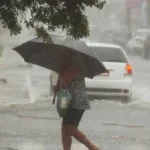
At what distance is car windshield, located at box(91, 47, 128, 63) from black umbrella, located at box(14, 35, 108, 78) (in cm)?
702

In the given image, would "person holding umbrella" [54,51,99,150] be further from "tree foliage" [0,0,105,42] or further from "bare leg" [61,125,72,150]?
"tree foliage" [0,0,105,42]

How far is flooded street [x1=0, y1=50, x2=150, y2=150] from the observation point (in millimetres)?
9539

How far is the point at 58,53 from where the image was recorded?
25.7 feet

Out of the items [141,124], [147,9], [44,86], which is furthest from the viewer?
[147,9]

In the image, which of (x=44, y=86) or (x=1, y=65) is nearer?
(x=44, y=86)

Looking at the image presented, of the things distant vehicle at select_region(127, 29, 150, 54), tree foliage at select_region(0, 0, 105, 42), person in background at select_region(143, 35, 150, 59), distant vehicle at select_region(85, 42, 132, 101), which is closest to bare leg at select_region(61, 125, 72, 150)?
tree foliage at select_region(0, 0, 105, 42)

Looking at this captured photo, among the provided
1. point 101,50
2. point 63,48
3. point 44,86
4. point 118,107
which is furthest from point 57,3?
point 44,86

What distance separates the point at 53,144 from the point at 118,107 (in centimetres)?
497

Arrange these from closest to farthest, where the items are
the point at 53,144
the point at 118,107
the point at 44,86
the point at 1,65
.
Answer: the point at 53,144, the point at 118,107, the point at 44,86, the point at 1,65

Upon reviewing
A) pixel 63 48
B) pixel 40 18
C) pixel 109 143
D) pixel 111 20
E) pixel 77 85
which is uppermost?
pixel 40 18

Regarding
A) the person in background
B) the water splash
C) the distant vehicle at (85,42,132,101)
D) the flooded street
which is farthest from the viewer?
the person in background

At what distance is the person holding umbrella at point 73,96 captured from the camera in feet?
25.2

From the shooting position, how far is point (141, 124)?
38.8 ft

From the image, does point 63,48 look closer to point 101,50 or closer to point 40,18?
point 40,18
